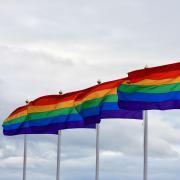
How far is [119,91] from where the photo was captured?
43094 mm

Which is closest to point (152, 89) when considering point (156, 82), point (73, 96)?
point (156, 82)

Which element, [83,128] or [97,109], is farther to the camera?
[83,128]

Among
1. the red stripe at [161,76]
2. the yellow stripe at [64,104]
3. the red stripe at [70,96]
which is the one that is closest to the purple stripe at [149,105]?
the red stripe at [161,76]

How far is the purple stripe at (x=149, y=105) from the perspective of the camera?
4117 cm

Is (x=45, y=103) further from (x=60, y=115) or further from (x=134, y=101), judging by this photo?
(x=134, y=101)

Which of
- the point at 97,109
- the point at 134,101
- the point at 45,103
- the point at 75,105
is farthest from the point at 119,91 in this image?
the point at 45,103

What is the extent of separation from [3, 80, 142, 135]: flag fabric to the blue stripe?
4072 mm

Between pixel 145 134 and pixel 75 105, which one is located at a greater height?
pixel 75 105

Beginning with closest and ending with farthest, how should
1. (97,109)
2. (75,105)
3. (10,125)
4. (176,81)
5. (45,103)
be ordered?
(176,81)
(97,109)
(75,105)
(45,103)
(10,125)

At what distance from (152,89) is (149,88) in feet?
0.64

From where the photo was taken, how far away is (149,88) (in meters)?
42.2

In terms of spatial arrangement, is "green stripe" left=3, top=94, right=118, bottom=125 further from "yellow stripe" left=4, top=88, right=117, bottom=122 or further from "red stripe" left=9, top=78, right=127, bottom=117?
"red stripe" left=9, top=78, right=127, bottom=117

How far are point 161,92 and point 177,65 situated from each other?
1.62 m

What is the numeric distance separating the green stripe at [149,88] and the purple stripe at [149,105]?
63 centimetres
